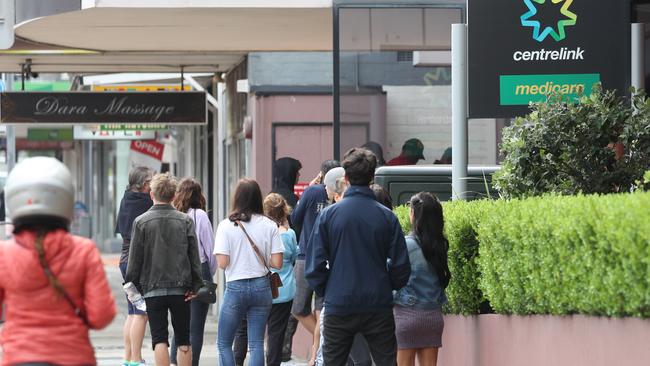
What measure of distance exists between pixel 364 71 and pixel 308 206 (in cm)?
270

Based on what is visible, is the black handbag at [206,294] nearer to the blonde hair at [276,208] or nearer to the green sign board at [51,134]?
the blonde hair at [276,208]

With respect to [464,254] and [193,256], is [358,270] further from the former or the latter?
[193,256]

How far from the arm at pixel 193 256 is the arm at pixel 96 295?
520 centimetres

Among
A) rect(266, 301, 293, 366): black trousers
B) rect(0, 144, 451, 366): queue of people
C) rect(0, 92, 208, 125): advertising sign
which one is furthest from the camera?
rect(0, 92, 208, 125): advertising sign

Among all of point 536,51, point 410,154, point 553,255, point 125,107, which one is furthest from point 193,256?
point 125,107

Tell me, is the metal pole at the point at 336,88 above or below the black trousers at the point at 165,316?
above

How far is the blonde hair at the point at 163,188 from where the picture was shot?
36.8 feet

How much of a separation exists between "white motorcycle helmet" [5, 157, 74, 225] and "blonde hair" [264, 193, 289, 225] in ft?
21.8

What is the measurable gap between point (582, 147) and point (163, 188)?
10.9 feet

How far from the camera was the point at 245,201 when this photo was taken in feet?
37.1

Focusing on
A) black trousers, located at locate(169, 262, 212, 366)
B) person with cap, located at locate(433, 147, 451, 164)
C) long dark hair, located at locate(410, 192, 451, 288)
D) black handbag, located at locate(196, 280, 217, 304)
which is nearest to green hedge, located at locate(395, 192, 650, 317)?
long dark hair, located at locate(410, 192, 451, 288)

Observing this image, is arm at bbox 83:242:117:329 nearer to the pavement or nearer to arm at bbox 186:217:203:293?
arm at bbox 186:217:203:293

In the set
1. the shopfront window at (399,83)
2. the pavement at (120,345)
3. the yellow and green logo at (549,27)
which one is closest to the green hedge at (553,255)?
the yellow and green logo at (549,27)

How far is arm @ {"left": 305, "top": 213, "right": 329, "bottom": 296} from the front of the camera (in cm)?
855
